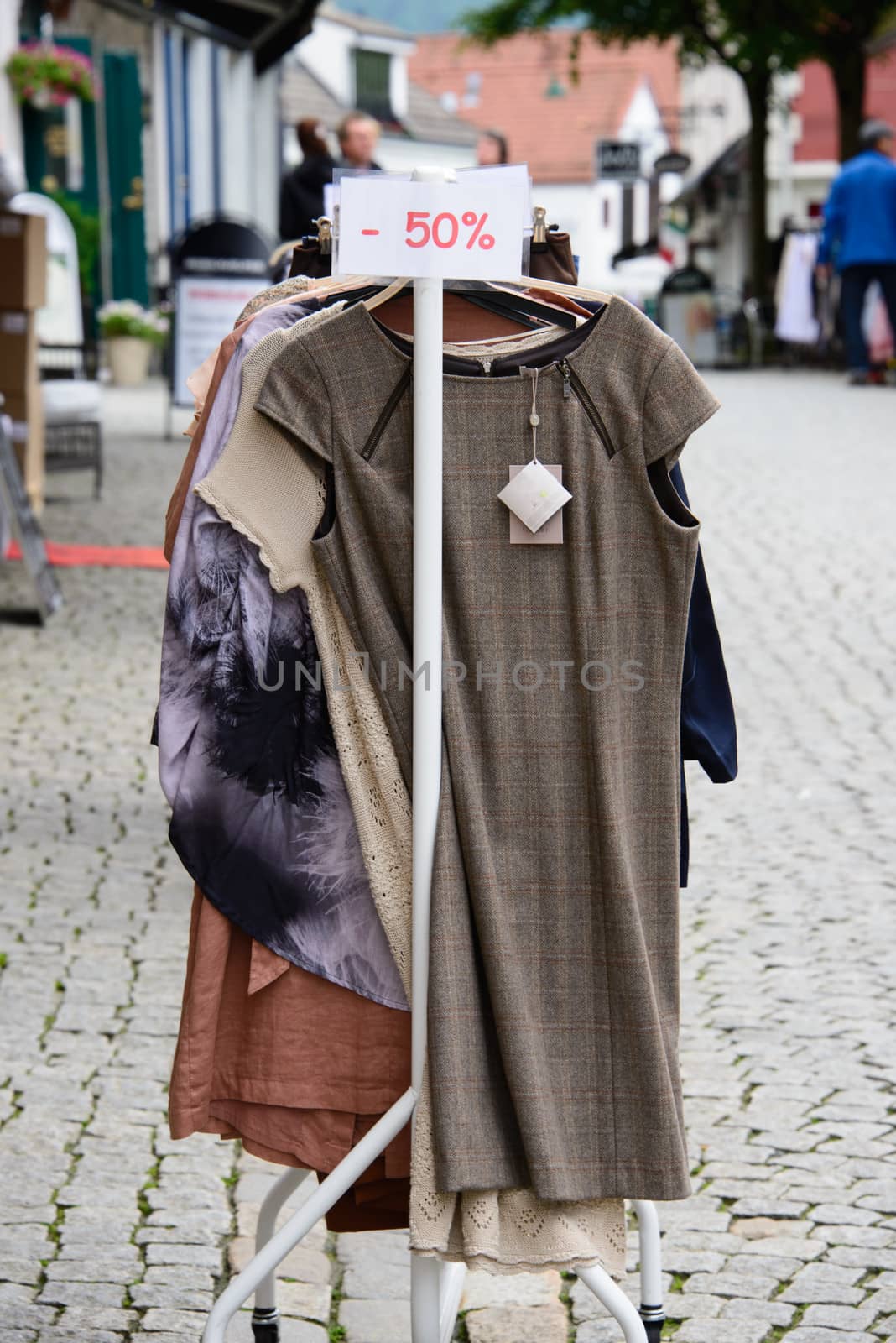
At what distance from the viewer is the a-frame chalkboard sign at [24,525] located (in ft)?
26.0

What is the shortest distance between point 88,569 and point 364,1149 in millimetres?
7269

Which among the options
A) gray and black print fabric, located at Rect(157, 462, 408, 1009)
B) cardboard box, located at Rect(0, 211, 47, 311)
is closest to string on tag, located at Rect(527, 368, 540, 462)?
gray and black print fabric, located at Rect(157, 462, 408, 1009)

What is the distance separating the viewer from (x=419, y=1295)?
2.37m

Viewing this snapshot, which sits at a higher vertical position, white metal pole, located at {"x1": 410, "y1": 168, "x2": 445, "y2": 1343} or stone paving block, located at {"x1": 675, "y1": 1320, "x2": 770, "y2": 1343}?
white metal pole, located at {"x1": 410, "y1": 168, "x2": 445, "y2": 1343}

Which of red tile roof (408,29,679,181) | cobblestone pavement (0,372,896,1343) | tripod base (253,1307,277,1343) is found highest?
tripod base (253,1307,277,1343)

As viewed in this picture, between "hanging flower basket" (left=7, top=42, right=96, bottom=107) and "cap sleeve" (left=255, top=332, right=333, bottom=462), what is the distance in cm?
1375

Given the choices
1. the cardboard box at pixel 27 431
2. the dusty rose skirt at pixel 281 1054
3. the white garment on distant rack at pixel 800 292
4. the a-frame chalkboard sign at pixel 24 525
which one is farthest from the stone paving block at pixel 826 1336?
the white garment on distant rack at pixel 800 292

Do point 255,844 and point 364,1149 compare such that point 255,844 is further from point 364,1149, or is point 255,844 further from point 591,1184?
point 591,1184

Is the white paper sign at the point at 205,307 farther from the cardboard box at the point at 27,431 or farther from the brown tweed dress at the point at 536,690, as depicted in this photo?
the brown tweed dress at the point at 536,690

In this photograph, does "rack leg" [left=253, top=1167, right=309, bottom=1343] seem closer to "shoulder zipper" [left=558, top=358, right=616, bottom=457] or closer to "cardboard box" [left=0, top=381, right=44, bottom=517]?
"shoulder zipper" [left=558, top=358, right=616, bottom=457]

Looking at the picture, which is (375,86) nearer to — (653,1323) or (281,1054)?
(653,1323)

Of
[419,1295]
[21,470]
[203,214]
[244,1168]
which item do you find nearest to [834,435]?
[21,470]

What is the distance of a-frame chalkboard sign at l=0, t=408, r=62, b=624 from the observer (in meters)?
7.91

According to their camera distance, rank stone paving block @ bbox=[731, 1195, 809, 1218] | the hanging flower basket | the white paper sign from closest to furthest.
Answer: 1. stone paving block @ bbox=[731, 1195, 809, 1218]
2. the white paper sign
3. the hanging flower basket
